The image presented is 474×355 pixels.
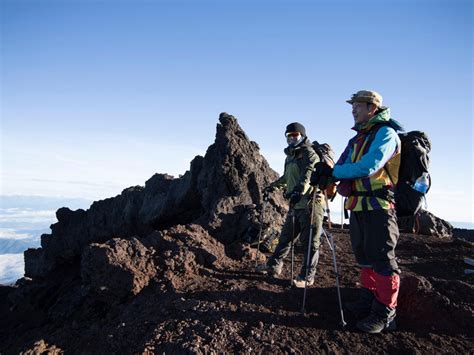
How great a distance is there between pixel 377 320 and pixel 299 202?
8.04 feet

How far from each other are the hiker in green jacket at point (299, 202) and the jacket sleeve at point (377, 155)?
60.6 inches

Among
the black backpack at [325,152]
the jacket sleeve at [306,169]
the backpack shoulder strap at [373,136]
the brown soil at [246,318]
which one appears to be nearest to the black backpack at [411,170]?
the backpack shoulder strap at [373,136]

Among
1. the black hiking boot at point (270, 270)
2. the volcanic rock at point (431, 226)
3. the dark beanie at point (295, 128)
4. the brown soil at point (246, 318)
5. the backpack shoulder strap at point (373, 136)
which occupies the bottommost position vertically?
the brown soil at point (246, 318)

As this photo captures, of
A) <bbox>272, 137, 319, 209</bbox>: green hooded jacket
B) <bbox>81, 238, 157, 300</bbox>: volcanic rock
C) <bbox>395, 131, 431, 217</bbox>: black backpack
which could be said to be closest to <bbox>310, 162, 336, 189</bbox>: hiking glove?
<bbox>395, 131, 431, 217</bbox>: black backpack

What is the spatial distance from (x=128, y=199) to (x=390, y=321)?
1293 centimetres

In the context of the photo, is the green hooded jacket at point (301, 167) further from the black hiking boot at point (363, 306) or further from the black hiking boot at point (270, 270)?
the black hiking boot at point (363, 306)

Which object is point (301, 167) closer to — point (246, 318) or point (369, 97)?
point (369, 97)

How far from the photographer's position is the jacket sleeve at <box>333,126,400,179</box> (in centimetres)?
408

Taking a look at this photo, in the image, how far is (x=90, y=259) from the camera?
6.20 m

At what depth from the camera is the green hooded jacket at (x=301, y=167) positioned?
5.82 metres

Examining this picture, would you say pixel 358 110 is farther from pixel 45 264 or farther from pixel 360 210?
pixel 45 264

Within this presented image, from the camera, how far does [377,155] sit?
408 cm

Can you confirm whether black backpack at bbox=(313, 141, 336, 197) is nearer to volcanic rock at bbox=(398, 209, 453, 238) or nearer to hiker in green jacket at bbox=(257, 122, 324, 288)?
hiker in green jacket at bbox=(257, 122, 324, 288)

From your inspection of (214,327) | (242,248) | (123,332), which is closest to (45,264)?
(242,248)
